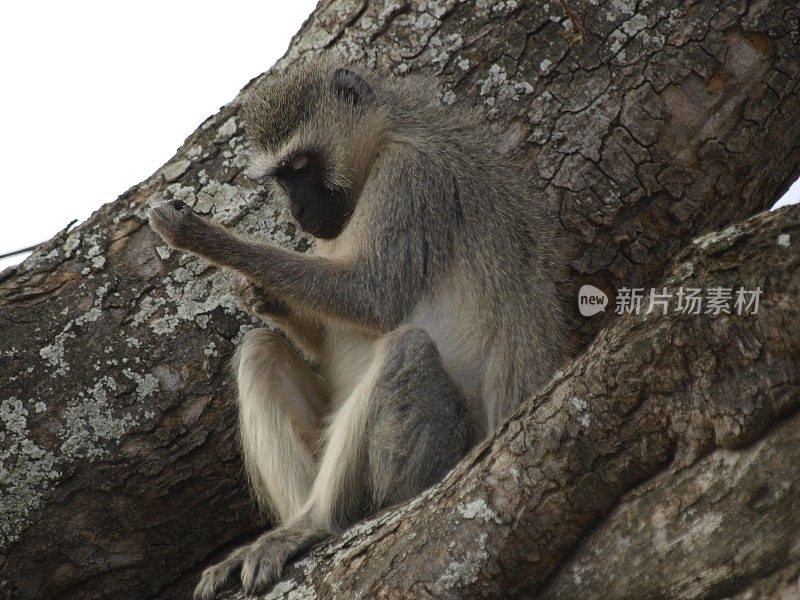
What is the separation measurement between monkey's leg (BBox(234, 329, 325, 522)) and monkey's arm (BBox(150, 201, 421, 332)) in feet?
1.15

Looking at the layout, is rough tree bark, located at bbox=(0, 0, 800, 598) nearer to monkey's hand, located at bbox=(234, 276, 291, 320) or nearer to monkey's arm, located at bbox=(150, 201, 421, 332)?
monkey's hand, located at bbox=(234, 276, 291, 320)

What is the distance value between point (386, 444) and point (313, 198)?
1.41 metres

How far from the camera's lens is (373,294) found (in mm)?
4719

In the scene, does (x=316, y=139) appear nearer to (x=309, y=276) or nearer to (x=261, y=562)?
(x=309, y=276)

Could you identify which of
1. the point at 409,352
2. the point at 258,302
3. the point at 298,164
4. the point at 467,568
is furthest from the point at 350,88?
the point at 467,568

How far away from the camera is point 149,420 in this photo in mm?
4840

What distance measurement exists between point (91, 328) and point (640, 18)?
324 cm

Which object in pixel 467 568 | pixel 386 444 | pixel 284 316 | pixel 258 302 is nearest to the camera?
pixel 467 568

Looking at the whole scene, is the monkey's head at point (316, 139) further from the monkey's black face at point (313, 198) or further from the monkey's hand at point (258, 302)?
the monkey's hand at point (258, 302)

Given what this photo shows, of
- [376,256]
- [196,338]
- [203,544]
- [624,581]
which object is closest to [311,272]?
[376,256]

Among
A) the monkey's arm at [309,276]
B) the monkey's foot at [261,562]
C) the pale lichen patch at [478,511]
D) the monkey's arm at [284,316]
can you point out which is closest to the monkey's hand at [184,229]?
the monkey's arm at [309,276]

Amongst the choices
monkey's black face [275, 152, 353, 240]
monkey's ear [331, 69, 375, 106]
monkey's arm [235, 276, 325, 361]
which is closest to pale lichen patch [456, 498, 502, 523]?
monkey's arm [235, 276, 325, 361]

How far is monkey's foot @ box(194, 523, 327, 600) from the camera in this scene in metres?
3.84

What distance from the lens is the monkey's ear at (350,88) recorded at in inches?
202
